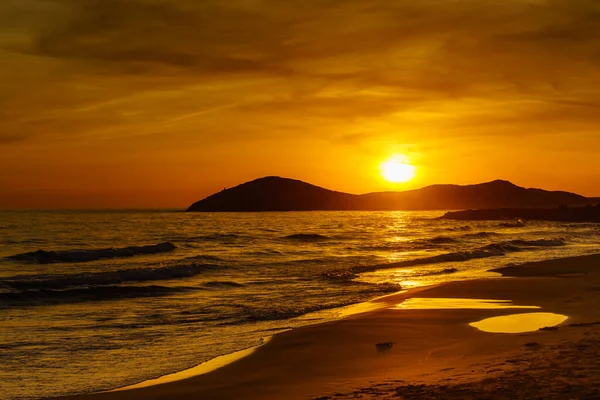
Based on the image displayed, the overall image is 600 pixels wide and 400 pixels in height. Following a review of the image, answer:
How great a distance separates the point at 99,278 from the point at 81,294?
196 inches

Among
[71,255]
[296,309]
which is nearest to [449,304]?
[296,309]

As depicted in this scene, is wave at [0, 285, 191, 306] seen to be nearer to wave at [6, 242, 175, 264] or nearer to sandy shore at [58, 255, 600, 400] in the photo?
sandy shore at [58, 255, 600, 400]

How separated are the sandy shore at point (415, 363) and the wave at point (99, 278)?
15.7 meters

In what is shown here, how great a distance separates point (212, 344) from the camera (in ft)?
47.7

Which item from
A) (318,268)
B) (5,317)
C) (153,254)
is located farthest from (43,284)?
(153,254)

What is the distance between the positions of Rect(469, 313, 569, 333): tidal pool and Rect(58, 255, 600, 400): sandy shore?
442 mm

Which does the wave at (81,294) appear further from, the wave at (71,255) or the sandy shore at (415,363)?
the wave at (71,255)

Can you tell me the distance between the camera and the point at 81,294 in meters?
25.2

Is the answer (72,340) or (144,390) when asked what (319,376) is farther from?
(72,340)

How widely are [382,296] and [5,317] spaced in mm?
12589

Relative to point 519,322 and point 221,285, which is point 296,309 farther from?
point 221,285

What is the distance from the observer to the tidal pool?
1488 cm

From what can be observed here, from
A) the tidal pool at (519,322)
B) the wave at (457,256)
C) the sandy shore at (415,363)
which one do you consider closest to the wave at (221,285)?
the wave at (457,256)

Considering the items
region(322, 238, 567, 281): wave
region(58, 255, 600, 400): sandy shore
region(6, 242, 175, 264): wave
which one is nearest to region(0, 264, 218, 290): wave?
region(322, 238, 567, 281): wave
